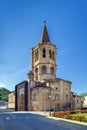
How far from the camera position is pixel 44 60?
2766 inches

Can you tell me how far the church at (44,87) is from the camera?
6331 centimetres

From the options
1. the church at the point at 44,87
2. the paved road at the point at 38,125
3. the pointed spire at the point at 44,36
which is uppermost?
the pointed spire at the point at 44,36

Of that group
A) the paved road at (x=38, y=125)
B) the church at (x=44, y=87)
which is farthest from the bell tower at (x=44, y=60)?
the paved road at (x=38, y=125)

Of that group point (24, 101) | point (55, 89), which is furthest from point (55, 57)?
point (24, 101)

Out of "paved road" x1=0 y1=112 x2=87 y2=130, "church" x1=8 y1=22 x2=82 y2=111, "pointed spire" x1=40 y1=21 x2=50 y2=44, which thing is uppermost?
"pointed spire" x1=40 y1=21 x2=50 y2=44

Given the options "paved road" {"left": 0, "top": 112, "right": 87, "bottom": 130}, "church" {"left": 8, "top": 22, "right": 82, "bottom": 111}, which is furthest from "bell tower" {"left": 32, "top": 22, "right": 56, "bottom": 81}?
"paved road" {"left": 0, "top": 112, "right": 87, "bottom": 130}

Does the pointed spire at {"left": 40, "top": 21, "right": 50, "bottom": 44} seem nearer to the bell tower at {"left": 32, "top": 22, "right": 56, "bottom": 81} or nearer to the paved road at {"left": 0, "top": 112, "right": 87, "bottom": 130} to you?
the bell tower at {"left": 32, "top": 22, "right": 56, "bottom": 81}

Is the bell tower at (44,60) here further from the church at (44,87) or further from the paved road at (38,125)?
the paved road at (38,125)

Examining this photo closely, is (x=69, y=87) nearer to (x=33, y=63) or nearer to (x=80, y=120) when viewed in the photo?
(x=33, y=63)

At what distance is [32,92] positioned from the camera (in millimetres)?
64500

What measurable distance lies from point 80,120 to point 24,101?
3997 centimetres

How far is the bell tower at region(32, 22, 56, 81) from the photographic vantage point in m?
69.9

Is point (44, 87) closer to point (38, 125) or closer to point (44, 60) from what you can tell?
point (44, 60)

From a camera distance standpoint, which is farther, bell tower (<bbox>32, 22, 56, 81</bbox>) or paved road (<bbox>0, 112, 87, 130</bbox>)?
bell tower (<bbox>32, 22, 56, 81</bbox>)
